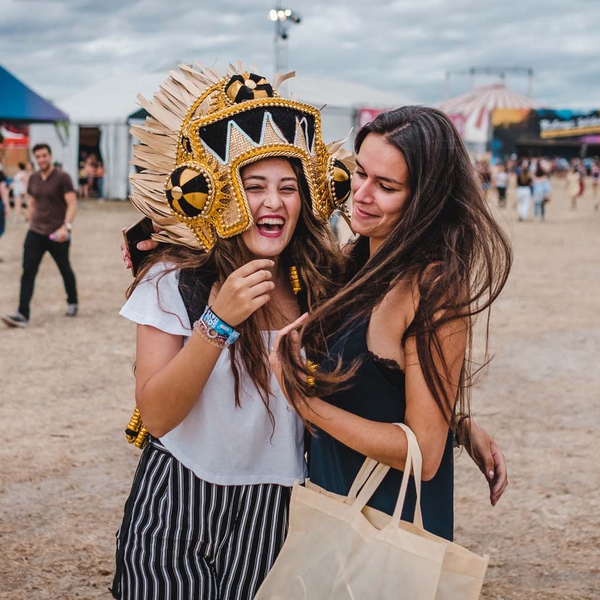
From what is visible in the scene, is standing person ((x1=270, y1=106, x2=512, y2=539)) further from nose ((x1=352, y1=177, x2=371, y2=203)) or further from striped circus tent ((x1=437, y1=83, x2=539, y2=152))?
striped circus tent ((x1=437, y1=83, x2=539, y2=152))

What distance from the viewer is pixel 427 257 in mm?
1915

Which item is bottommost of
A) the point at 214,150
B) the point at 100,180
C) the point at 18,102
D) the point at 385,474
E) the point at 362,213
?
the point at 385,474

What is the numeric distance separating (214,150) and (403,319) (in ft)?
2.25

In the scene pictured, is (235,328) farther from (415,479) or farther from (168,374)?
(415,479)

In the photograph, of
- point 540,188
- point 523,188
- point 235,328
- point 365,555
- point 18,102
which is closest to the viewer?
point 365,555

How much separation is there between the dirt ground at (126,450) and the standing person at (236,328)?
0.73m

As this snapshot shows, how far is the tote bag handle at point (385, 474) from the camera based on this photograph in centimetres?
178

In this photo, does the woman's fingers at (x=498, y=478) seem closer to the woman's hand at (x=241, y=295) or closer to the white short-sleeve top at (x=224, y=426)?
the white short-sleeve top at (x=224, y=426)

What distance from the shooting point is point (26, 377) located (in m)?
6.89

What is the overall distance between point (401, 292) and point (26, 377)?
562 centimetres

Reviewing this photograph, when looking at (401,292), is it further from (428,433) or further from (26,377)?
(26,377)

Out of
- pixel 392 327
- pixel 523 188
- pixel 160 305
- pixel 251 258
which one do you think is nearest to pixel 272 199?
pixel 251 258

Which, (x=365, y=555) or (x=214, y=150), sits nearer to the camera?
(x=365, y=555)

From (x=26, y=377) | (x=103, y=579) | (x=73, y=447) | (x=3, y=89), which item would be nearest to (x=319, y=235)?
(x=103, y=579)
